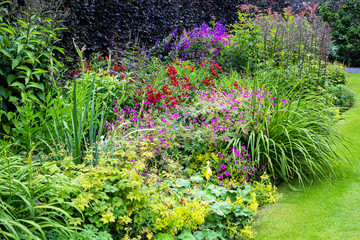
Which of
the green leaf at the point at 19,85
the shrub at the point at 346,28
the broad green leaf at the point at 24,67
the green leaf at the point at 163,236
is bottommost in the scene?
the green leaf at the point at 163,236

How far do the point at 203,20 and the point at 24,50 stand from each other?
7.56m

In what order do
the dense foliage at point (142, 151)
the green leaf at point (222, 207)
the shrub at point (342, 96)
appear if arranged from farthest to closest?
the shrub at point (342, 96)
the green leaf at point (222, 207)
the dense foliage at point (142, 151)

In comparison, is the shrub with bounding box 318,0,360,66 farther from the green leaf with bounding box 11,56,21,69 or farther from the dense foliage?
the green leaf with bounding box 11,56,21,69

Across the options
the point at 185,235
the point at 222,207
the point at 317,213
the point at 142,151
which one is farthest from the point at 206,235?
the point at 317,213

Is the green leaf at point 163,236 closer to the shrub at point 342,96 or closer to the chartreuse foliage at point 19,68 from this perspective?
the chartreuse foliage at point 19,68

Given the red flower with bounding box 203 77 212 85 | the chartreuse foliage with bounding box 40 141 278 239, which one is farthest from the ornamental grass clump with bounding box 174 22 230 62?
the chartreuse foliage with bounding box 40 141 278 239

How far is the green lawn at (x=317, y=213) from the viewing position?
282 centimetres

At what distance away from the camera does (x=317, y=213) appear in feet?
10.2

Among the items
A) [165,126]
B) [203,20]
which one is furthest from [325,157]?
[203,20]

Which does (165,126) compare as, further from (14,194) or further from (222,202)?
(14,194)

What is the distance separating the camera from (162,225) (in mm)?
2303

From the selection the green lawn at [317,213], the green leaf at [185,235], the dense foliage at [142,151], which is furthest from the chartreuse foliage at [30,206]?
the green lawn at [317,213]

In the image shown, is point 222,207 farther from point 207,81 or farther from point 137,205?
point 207,81

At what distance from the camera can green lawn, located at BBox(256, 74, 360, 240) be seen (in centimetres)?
282
